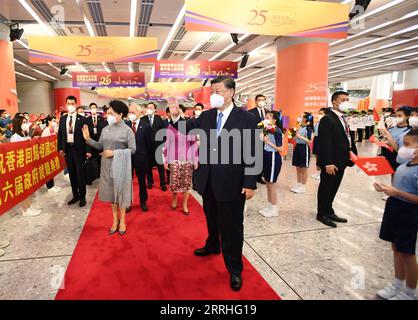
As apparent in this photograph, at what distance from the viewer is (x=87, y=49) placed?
284 inches

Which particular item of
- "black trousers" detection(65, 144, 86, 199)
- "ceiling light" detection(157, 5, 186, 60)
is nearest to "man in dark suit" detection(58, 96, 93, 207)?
"black trousers" detection(65, 144, 86, 199)

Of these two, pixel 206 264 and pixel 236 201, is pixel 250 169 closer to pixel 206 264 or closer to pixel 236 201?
pixel 236 201

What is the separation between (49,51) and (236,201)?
7.37 meters

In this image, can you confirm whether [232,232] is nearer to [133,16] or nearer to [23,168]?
[23,168]

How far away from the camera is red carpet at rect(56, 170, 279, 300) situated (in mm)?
2209

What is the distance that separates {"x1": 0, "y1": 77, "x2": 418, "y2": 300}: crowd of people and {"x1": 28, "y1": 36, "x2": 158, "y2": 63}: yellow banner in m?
2.11

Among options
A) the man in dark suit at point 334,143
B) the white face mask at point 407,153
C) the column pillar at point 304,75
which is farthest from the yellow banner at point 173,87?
the white face mask at point 407,153

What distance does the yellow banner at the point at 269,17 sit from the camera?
15.3ft

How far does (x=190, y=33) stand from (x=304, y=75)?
4380mm

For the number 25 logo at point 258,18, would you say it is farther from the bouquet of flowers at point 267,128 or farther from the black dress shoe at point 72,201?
the black dress shoe at point 72,201

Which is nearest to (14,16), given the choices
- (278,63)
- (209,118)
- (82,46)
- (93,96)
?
(82,46)

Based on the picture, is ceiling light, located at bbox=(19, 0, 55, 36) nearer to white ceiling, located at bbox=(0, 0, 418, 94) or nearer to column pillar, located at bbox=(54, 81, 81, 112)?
white ceiling, located at bbox=(0, 0, 418, 94)

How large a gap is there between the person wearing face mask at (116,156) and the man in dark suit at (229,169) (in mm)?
1337

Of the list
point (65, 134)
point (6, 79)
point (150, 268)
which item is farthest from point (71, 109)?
point (6, 79)
